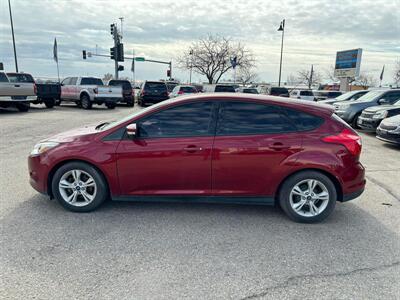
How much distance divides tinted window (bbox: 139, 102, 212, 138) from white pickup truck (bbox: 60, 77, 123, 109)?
51.6ft

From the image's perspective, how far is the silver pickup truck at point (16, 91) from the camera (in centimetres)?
1402

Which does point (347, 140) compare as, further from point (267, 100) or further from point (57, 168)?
point (57, 168)

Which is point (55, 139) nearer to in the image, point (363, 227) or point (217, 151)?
point (217, 151)

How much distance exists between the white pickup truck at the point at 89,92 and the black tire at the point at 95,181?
15457 mm

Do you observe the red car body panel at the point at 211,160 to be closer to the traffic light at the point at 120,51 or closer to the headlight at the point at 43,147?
the headlight at the point at 43,147

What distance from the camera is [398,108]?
987cm

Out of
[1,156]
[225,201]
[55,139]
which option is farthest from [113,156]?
[1,156]

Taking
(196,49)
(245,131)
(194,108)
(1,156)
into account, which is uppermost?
(196,49)

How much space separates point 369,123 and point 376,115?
0.36 m

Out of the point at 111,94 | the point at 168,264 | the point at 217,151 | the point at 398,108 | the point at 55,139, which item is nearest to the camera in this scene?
the point at 168,264

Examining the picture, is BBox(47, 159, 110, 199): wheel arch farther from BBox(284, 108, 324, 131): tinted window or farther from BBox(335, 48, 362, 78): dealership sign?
BBox(335, 48, 362, 78): dealership sign

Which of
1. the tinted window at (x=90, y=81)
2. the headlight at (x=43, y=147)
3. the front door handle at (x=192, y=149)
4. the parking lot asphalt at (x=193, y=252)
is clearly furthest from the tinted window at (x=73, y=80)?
the front door handle at (x=192, y=149)

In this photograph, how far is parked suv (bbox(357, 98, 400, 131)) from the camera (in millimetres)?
9834

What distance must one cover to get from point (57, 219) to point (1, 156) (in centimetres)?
399
